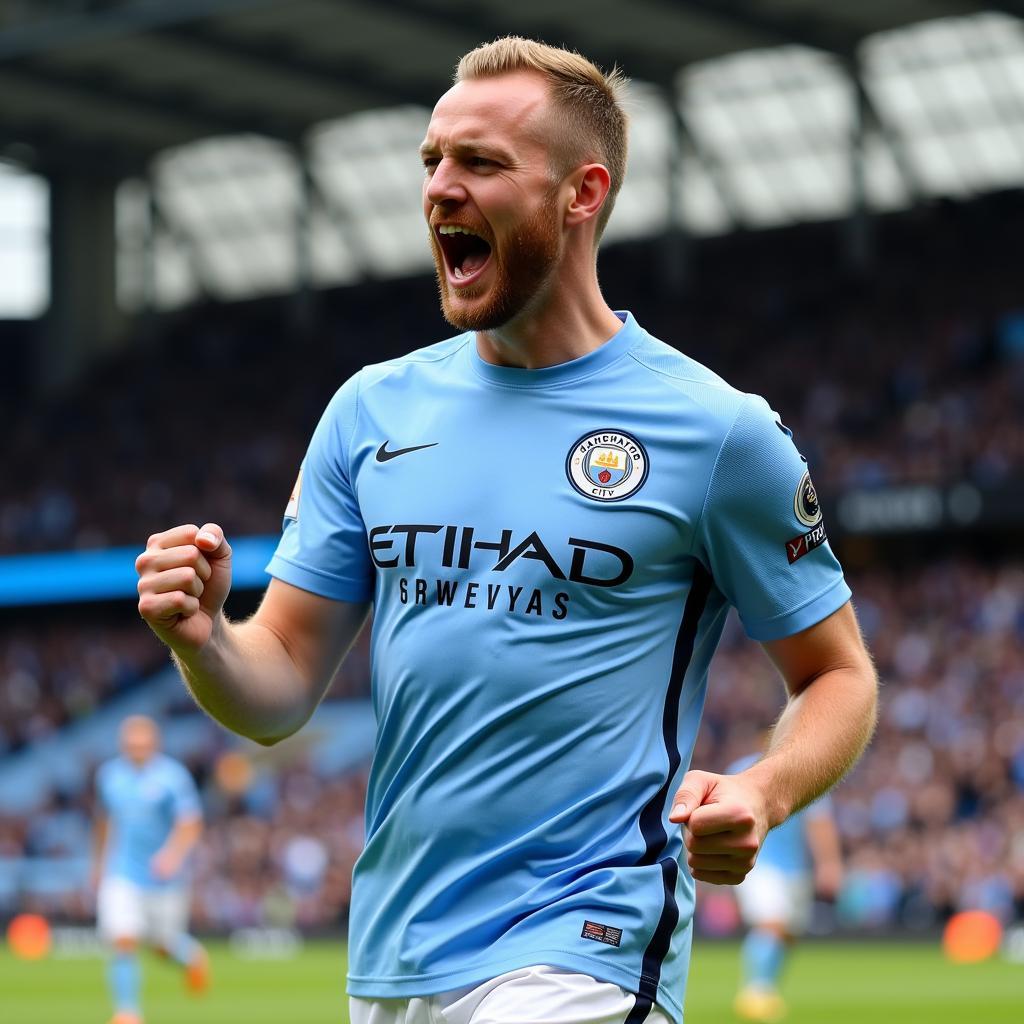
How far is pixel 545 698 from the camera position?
363cm

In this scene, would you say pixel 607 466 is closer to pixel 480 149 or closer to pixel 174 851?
pixel 480 149

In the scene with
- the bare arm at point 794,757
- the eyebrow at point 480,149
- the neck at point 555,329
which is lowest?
the bare arm at point 794,757

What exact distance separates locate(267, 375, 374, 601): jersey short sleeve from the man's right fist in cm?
39

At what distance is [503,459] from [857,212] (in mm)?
38842

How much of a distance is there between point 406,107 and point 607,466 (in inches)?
1575

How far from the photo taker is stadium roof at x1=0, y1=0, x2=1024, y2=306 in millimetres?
37375

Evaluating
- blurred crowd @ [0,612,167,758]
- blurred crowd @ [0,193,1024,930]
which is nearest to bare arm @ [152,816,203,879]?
blurred crowd @ [0,193,1024,930]

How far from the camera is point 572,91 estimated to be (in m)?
3.81

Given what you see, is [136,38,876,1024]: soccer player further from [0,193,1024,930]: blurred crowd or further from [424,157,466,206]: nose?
[0,193,1024,930]: blurred crowd

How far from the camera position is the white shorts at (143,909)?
15703 millimetres

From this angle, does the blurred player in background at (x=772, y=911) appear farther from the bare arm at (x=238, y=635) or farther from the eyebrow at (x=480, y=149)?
the eyebrow at (x=480, y=149)

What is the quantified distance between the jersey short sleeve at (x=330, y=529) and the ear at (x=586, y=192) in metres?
0.55

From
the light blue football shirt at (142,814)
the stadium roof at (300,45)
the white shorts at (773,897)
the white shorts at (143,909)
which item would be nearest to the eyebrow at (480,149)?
the white shorts at (773,897)

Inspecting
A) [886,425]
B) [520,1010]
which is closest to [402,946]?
[520,1010]
